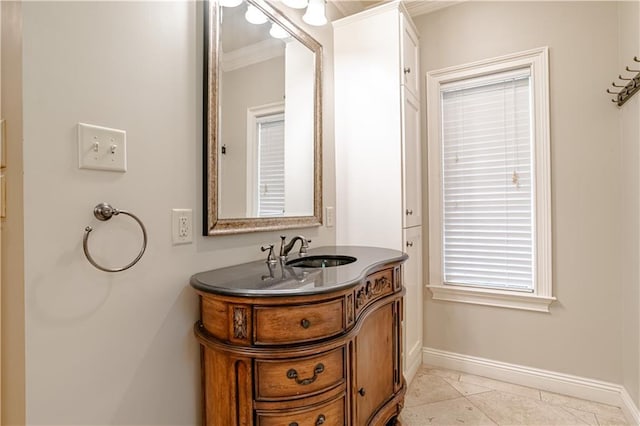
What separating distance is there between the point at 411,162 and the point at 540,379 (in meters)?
1.63

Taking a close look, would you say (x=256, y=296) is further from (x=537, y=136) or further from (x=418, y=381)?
(x=537, y=136)

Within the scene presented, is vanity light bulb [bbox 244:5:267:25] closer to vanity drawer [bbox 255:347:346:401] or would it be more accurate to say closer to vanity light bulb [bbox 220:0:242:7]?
vanity light bulb [bbox 220:0:242:7]

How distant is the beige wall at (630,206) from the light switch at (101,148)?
2293 millimetres

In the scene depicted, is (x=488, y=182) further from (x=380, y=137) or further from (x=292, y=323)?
(x=292, y=323)

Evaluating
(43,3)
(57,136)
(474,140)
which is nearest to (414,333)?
(474,140)

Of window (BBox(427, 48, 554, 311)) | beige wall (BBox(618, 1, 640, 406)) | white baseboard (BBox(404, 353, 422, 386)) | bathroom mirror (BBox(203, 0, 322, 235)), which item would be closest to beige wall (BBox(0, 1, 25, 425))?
bathroom mirror (BBox(203, 0, 322, 235))

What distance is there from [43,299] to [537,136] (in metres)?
2.55

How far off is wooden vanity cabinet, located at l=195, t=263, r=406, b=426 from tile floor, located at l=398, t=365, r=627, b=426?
892 millimetres

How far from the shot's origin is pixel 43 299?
2.89 feet

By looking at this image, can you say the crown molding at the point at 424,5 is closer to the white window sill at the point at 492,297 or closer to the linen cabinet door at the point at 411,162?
the linen cabinet door at the point at 411,162

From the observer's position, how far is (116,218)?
3.43ft

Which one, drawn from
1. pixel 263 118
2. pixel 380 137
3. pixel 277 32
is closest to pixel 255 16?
pixel 277 32

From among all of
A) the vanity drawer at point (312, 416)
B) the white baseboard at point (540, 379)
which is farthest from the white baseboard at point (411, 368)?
the vanity drawer at point (312, 416)

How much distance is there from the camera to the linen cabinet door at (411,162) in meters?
2.03
